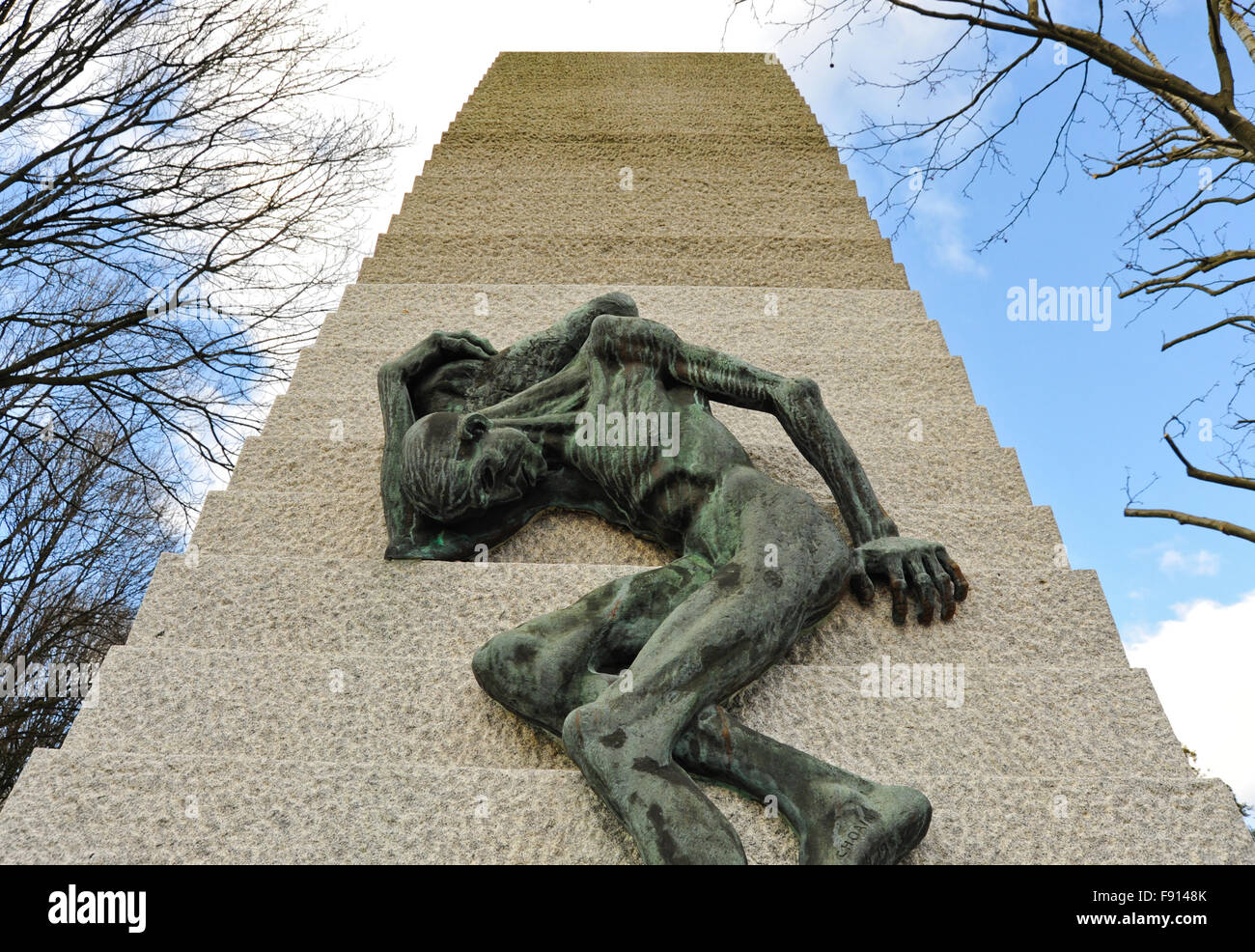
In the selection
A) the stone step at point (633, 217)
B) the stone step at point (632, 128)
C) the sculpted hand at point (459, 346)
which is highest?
the stone step at point (632, 128)

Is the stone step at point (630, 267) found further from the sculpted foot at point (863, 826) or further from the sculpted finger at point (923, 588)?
the sculpted foot at point (863, 826)

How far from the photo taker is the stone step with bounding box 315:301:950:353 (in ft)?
14.9

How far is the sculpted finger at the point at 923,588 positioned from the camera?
2820mm

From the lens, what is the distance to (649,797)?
6.89 ft

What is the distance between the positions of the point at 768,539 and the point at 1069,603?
106cm

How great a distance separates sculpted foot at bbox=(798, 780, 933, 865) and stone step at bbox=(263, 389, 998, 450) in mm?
1822

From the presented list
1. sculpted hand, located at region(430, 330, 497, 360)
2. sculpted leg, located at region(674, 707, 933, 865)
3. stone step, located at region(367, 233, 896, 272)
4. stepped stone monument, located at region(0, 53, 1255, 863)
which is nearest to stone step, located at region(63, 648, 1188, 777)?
stepped stone monument, located at region(0, 53, 1255, 863)

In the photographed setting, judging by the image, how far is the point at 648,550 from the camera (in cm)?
321

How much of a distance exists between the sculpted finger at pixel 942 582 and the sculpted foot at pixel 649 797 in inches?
40.7

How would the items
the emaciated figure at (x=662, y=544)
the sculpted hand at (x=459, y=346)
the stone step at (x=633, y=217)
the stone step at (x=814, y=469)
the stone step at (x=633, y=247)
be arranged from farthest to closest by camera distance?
the stone step at (x=633, y=217)
the stone step at (x=633, y=247)
the stone step at (x=814, y=469)
the sculpted hand at (x=459, y=346)
the emaciated figure at (x=662, y=544)

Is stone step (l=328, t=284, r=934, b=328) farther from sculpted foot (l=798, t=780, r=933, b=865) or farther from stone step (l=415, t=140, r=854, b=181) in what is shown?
sculpted foot (l=798, t=780, r=933, b=865)

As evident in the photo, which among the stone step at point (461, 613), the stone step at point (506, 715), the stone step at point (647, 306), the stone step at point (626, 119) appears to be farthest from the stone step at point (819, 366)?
the stone step at point (626, 119)
